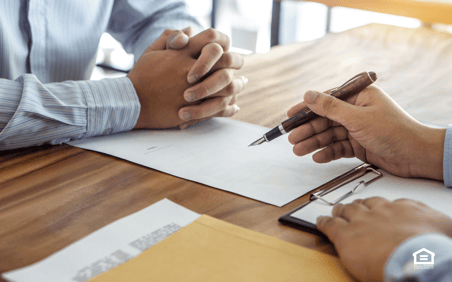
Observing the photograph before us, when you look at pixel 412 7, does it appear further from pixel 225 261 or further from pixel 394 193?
pixel 225 261

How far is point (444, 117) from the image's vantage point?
0.99 metres

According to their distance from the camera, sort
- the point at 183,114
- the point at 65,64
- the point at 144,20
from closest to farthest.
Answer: the point at 183,114 < the point at 65,64 < the point at 144,20

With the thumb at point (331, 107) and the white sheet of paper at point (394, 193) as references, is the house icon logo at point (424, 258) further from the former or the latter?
the thumb at point (331, 107)

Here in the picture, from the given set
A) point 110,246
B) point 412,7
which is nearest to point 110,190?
point 110,246

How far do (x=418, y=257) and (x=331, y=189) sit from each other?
227 millimetres

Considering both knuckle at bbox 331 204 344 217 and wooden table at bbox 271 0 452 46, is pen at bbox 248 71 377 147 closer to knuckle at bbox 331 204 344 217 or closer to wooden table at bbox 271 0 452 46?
knuckle at bbox 331 204 344 217

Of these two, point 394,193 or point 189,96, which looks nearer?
point 394,193

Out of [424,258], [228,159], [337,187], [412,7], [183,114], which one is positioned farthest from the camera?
[412,7]

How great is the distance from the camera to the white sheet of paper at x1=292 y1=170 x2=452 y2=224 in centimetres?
56

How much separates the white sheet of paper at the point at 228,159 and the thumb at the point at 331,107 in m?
0.09

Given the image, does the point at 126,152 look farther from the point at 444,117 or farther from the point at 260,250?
the point at 444,117

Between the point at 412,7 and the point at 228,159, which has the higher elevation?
the point at 412,7

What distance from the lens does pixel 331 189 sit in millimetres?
623

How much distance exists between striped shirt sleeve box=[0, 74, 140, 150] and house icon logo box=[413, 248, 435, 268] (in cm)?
60
